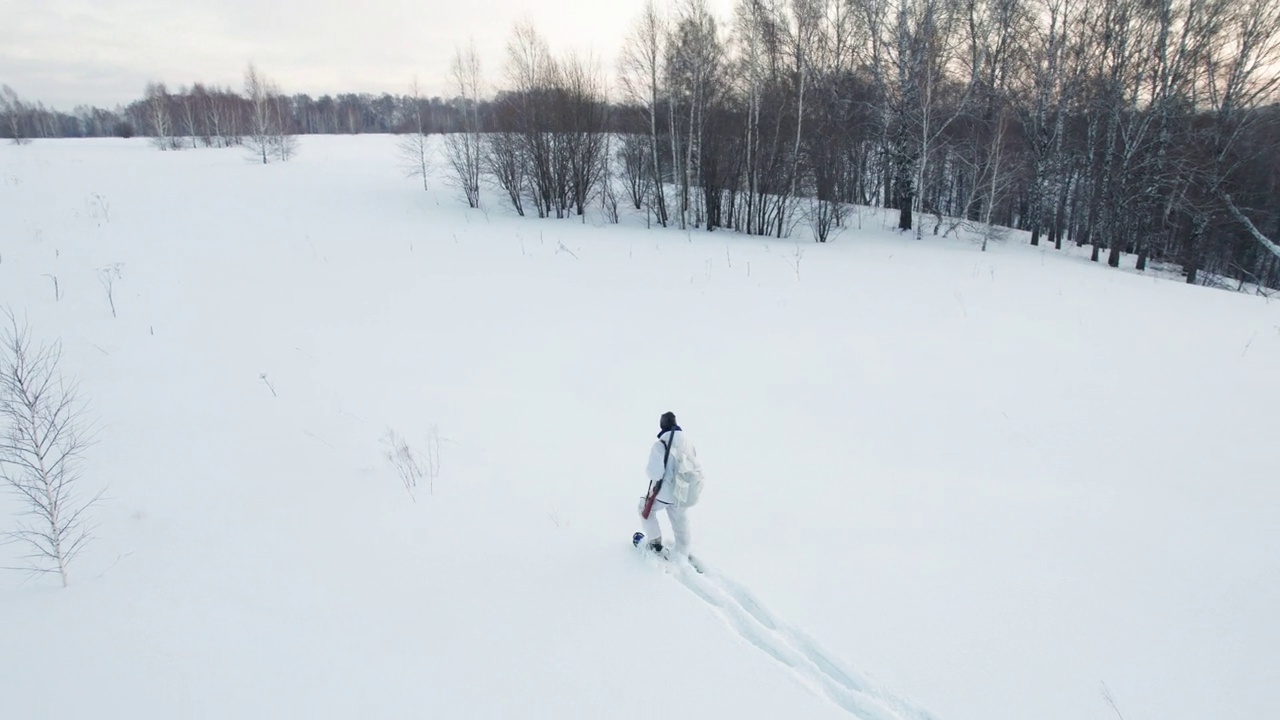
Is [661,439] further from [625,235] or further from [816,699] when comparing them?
[625,235]

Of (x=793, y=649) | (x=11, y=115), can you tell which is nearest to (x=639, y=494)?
(x=793, y=649)

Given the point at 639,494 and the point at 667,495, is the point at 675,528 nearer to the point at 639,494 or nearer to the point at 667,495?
the point at 667,495

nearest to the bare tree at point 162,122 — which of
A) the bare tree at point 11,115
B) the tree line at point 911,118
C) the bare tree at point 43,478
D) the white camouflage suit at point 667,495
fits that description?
the bare tree at point 11,115

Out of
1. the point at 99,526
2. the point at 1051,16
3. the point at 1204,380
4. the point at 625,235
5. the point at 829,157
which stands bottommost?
the point at 99,526

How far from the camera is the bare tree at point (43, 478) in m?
4.89

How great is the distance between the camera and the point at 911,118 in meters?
21.4

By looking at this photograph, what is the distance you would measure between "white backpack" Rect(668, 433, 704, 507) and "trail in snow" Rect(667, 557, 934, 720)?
2.28 feet

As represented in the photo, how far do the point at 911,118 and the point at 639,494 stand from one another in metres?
20.9

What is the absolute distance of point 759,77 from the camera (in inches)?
830

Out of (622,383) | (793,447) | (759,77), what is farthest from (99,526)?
(759,77)

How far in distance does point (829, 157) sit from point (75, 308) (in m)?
21.8

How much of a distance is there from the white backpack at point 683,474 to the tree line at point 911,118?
1792cm

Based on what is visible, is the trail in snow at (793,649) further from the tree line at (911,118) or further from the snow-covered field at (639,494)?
the tree line at (911,118)

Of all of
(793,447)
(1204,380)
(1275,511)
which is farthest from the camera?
(1204,380)
